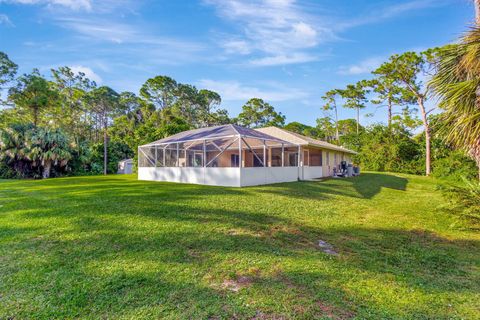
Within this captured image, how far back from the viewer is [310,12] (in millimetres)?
10062

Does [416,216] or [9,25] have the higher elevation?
[9,25]

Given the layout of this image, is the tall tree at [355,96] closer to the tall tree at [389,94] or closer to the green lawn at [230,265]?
the tall tree at [389,94]

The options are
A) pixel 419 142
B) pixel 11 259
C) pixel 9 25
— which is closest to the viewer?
pixel 11 259

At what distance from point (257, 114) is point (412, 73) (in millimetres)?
23056

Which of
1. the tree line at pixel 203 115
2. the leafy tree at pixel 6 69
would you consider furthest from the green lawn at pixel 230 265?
the leafy tree at pixel 6 69

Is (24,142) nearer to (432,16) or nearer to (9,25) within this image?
(9,25)

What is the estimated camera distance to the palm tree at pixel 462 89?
442 centimetres

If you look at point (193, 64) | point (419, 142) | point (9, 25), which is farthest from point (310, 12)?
point (419, 142)

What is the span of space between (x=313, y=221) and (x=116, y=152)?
29.3 m

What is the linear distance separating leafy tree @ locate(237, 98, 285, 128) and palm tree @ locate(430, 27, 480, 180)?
37.0m

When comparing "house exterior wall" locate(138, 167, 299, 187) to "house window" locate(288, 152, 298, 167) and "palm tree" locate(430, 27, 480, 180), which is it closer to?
"house window" locate(288, 152, 298, 167)

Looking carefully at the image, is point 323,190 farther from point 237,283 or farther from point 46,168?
point 46,168

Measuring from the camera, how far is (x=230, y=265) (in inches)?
132

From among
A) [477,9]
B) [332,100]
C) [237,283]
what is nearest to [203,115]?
[332,100]
